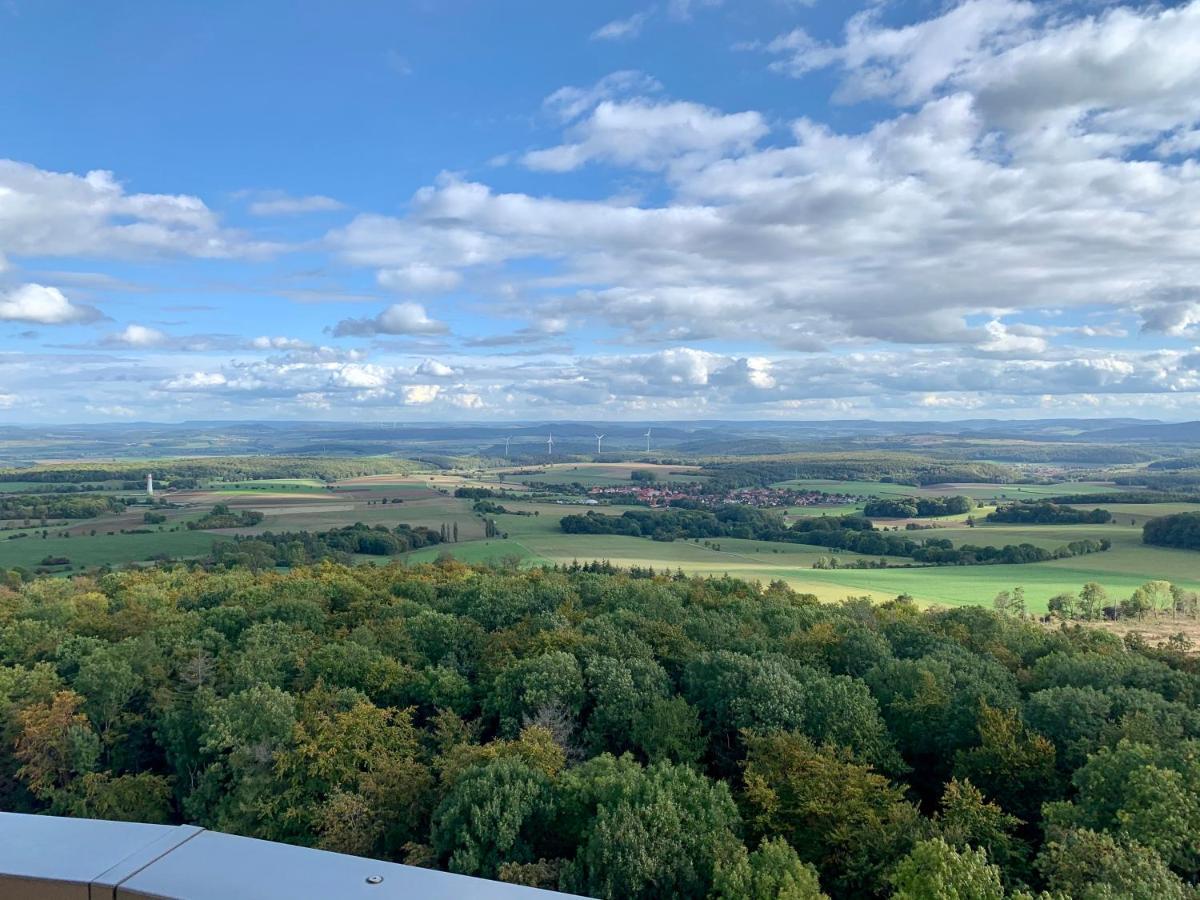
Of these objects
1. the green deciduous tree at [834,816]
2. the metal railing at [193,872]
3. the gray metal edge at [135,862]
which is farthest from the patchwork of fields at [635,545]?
the gray metal edge at [135,862]

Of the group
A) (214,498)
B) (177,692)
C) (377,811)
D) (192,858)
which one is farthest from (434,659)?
(214,498)

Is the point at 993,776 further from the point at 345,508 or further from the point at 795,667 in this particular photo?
the point at 345,508

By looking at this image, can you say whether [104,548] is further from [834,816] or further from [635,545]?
[834,816]

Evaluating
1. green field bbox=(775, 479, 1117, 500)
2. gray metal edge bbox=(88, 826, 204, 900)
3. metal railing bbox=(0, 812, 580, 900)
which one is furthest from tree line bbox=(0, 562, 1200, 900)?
green field bbox=(775, 479, 1117, 500)

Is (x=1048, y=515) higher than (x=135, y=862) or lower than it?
lower

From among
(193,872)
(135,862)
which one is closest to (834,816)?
(193,872)

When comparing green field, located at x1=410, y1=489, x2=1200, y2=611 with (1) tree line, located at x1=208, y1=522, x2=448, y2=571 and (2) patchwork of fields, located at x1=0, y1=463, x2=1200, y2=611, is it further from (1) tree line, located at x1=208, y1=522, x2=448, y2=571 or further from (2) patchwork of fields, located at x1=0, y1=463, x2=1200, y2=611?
(1) tree line, located at x1=208, y1=522, x2=448, y2=571
